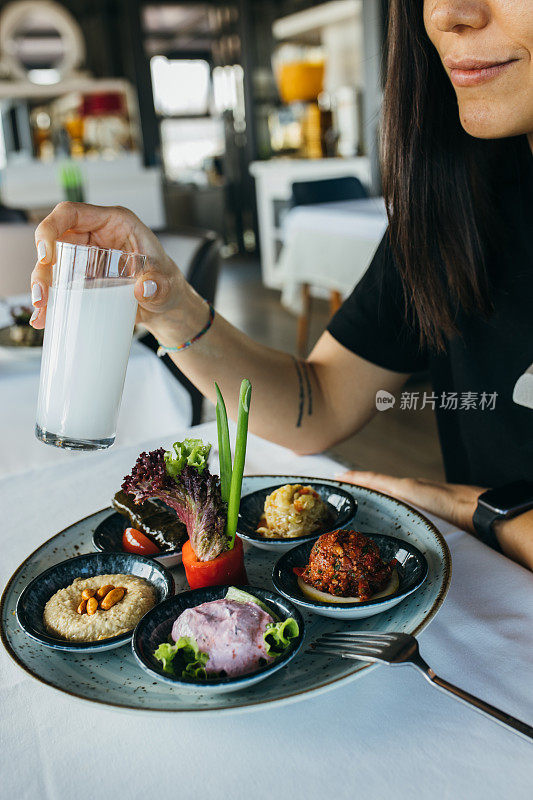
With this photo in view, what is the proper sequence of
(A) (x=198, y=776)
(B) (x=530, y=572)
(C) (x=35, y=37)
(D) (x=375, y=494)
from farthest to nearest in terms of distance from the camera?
(C) (x=35, y=37)
(D) (x=375, y=494)
(B) (x=530, y=572)
(A) (x=198, y=776)

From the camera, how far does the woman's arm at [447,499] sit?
0.78m

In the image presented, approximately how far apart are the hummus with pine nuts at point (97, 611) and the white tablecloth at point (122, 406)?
2.73 feet

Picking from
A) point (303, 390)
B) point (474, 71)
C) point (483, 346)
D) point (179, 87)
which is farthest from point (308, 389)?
point (179, 87)

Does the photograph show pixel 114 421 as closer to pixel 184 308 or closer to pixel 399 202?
pixel 184 308

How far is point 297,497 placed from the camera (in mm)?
750

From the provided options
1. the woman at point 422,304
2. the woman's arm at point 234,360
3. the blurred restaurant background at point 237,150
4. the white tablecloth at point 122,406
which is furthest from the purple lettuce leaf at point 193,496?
the blurred restaurant background at point 237,150

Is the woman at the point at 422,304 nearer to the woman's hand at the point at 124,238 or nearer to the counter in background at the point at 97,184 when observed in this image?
the woman's hand at the point at 124,238

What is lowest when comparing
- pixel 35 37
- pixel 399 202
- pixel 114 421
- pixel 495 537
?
pixel 495 537

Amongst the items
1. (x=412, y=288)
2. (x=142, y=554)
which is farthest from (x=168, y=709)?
(x=412, y=288)

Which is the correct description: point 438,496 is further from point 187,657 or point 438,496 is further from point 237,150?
point 237,150

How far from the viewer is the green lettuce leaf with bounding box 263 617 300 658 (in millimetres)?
523

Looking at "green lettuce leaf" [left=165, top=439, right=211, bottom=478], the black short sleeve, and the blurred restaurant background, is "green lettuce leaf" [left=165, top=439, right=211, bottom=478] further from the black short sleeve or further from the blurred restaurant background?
the blurred restaurant background

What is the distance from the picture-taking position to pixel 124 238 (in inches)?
36.3

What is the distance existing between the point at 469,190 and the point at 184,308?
43cm
